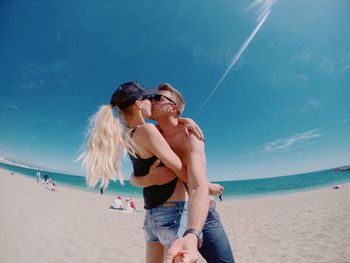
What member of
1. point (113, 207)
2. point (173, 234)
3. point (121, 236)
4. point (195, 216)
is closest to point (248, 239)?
point (121, 236)

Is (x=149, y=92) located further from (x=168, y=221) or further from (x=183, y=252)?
(x=183, y=252)

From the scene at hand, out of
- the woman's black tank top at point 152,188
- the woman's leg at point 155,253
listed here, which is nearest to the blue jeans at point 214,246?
the woman's leg at point 155,253

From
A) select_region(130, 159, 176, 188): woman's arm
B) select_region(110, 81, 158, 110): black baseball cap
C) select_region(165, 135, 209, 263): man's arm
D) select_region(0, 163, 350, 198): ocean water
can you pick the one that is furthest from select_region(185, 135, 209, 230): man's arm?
select_region(0, 163, 350, 198): ocean water

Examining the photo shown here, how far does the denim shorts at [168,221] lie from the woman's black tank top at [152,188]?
0.04 meters

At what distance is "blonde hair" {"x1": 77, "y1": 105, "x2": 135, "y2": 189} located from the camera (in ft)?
4.41

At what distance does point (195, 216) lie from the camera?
0.88 m

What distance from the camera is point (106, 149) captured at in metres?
1.34

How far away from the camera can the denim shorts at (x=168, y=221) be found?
4.26 ft

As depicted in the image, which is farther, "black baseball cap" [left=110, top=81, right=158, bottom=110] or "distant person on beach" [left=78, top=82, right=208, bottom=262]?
"black baseball cap" [left=110, top=81, right=158, bottom=110]

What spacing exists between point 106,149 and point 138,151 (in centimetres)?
20

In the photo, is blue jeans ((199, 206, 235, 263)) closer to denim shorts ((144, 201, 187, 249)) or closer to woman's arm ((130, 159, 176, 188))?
denim shorts ((144, 201, 187, 249))

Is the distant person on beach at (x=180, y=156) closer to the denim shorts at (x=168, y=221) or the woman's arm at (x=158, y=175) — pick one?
the woman's arm at (x=158, y=175)

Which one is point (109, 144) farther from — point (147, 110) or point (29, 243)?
point (29, 243)

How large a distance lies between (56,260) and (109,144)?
14.3ft
